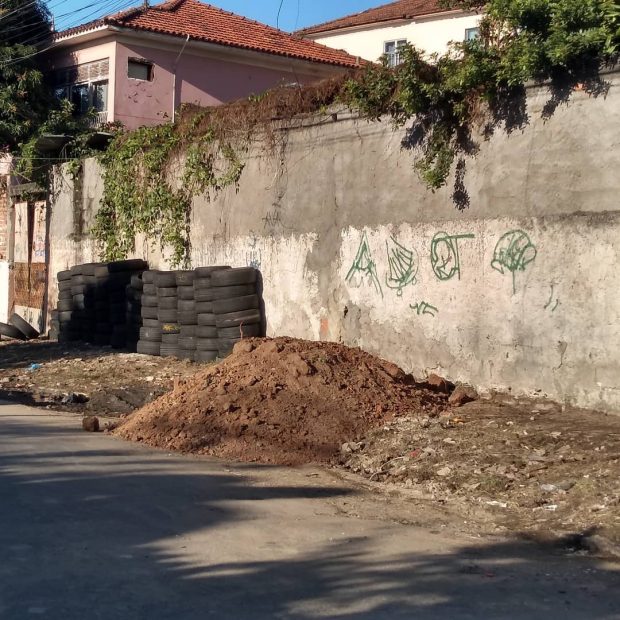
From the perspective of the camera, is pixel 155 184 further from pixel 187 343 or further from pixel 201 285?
pixel 187 343

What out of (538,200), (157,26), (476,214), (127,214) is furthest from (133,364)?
(157,26)

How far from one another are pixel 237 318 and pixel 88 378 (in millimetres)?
2750

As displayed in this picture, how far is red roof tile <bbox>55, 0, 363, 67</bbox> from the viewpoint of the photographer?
85.3 feet

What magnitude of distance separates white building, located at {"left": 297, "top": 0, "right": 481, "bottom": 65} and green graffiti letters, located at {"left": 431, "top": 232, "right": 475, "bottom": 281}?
19452 mm

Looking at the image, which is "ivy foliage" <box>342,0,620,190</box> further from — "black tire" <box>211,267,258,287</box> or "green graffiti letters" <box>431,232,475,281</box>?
"black tire" <box>211,267,258,287</box>

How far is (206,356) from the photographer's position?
1591 centimetres

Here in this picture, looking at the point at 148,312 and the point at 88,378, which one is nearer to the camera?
the point at 88,378

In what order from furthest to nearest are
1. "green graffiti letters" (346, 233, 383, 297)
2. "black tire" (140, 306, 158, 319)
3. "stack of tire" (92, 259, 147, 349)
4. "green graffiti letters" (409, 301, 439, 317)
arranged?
"stack of tire" (92, 259, 147, 349) → "black tire" (140, 306, 158, 319) → "green graffiti letters" (346, 233, 383, 297) → "green graffiti letters" (409, 301, 439, 317)

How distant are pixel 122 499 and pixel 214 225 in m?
10.1

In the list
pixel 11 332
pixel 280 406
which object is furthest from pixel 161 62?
pixel 280 406

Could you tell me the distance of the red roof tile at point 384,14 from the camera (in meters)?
32.6

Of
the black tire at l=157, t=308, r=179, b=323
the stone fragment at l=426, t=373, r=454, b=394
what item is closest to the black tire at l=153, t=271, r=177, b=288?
the black tire at l=157, t=308, r=179, b=323

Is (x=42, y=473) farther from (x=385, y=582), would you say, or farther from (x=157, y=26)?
(x=157, y=26)

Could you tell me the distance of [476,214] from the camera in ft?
38.7
